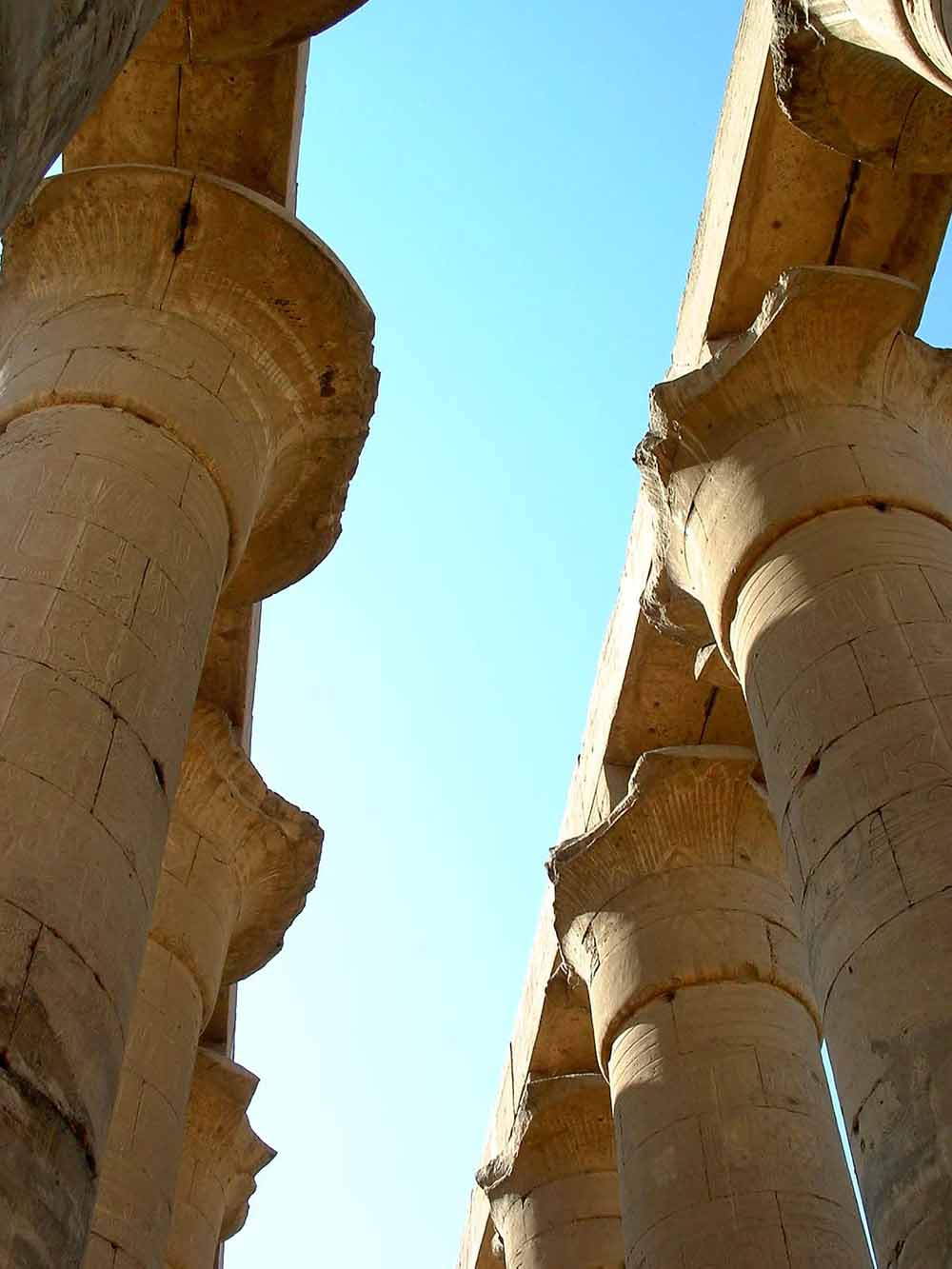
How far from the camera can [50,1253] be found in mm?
4629

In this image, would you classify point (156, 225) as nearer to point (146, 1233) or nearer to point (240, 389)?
point (240, 389)

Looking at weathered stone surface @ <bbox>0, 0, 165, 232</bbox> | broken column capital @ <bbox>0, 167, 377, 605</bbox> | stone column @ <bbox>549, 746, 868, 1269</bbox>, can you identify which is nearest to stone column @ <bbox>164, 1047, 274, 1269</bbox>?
stone column @ <bbox>549, 746, 868, 1269</bbox>

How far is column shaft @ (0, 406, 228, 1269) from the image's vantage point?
495 centimetres

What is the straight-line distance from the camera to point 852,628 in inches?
311

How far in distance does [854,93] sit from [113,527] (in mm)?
5080

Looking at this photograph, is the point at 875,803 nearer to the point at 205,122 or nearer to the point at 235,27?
the point at 235,27

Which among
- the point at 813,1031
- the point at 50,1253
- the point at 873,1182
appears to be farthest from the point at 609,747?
the point at 50,1253

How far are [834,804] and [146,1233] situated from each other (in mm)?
5135

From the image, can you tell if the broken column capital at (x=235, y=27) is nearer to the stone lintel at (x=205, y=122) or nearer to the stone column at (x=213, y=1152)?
A: the stone lintel at (x=205, y=122)

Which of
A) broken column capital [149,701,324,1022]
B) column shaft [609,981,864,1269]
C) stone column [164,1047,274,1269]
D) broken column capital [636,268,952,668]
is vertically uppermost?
broken column capital [636,268,952,668]

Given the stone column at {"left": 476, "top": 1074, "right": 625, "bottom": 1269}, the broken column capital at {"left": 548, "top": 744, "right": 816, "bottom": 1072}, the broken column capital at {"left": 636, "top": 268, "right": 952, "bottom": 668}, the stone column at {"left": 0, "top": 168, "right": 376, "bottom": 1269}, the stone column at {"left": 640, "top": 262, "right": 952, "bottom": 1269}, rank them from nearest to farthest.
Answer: the stone column at {"left": 0, "top": 168, "right": 376, "bottom": 1269}, the stone column at {"left": 640, "top": 262, "right": 952, "bottom": 1269}, the broken column capital at {"left": 636, "top": 268, "right": 952, "bottom": 668}, the broken column capital at {"left": 548, "top": 744, "right": 816, "bottom": 1072}, the stone column at {"left": 476, "top": 1074, "right": 625, "bottom": 1269}

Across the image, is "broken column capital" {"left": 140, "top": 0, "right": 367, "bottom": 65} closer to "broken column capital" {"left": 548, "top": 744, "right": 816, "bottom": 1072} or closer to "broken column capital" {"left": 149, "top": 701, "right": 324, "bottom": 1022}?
"broken column capital" {"left": 149, "top": 701, "right": 324, "bottom": 1022}

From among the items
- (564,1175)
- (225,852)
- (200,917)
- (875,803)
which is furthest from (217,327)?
(564,1175)

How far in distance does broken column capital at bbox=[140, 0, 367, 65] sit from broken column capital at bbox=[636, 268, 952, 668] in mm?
3271
